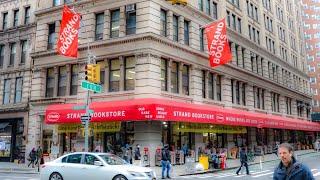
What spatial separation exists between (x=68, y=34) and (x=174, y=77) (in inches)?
358

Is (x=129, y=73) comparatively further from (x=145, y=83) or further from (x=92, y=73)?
(x=92, y=73)

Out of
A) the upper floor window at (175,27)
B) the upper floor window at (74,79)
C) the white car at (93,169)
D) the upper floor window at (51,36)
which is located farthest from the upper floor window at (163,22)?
the white car at (93,169)

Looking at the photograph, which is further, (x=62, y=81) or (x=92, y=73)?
(x=62, y=81)

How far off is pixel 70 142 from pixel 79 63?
6737 millimetres

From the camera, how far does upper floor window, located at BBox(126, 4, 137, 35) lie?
2830 centimetres

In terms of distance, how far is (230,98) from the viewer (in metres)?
36.8

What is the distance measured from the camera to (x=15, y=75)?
35.8m

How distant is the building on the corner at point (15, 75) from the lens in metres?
34.4

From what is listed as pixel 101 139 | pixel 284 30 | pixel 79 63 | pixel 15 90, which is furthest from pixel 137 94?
pixel 284 30

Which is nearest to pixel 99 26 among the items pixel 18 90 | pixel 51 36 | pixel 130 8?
pixel 130 8

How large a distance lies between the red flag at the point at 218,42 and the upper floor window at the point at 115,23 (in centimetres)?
738

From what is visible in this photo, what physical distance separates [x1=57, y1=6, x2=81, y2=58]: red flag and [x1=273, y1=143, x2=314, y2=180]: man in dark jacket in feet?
75.9

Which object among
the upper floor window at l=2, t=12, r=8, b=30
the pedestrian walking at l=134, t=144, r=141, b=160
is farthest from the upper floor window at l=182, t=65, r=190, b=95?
the upper floor window at l=2, t=12, r=8, b=30

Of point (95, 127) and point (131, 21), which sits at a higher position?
point (131, 21)
